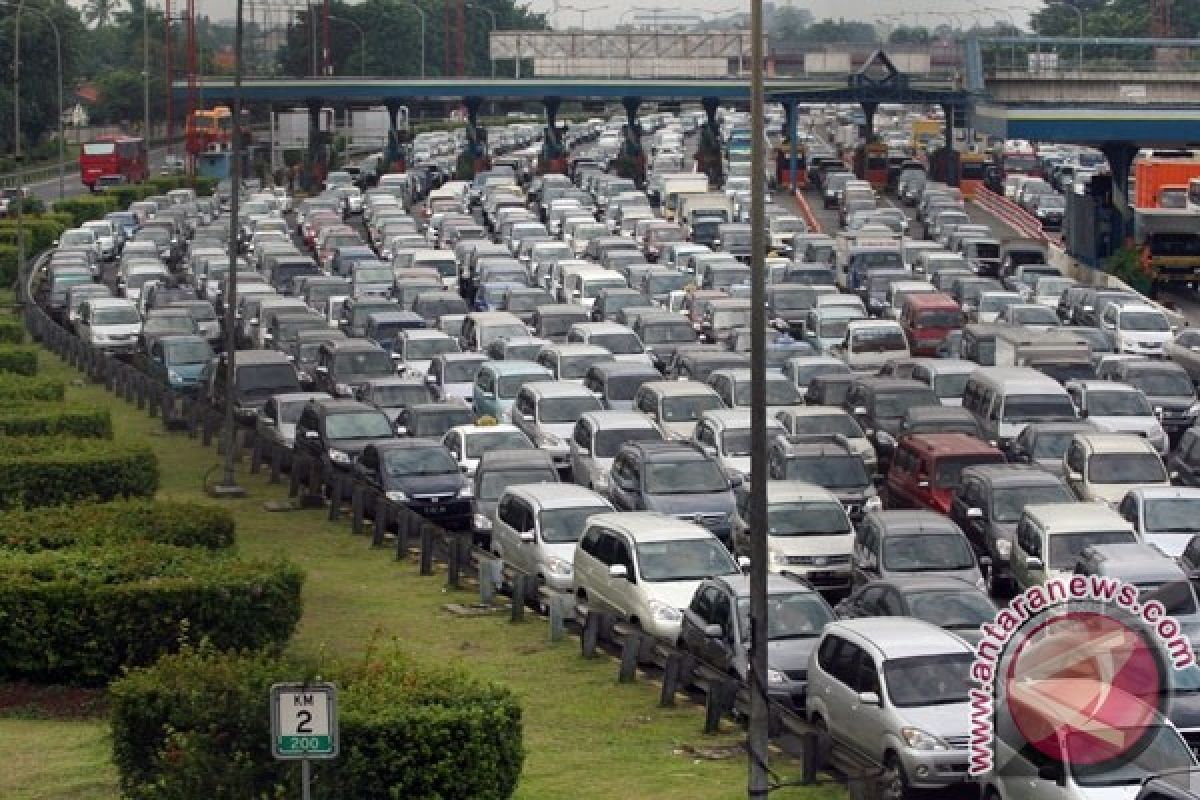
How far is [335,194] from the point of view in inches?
4050

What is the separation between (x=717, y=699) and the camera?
78.7 ft

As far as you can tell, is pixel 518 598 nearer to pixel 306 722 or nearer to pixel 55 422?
pixel 55 422

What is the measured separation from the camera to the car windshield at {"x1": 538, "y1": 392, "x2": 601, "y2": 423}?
42.1 m

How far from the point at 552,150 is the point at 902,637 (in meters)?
104

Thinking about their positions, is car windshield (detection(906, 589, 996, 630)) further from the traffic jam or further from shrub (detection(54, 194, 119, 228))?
shrub (detection(54, 194, 119, 228))

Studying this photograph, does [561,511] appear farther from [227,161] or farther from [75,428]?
[227,161]

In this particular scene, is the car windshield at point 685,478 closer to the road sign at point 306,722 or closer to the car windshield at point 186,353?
the road sign at point 306,722

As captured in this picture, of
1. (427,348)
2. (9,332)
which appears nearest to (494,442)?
(427,348)

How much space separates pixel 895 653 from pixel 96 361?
36554 millimetres

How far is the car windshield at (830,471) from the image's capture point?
36.1 metres

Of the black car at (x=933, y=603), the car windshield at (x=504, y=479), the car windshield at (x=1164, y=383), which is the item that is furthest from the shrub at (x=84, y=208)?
the black car at (x=933, y=603)

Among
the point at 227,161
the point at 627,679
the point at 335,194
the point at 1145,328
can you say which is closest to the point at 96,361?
the point at 1145,328

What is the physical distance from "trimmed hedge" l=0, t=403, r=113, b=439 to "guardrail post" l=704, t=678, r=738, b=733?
605 inches

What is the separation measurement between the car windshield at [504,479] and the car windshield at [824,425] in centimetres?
511
